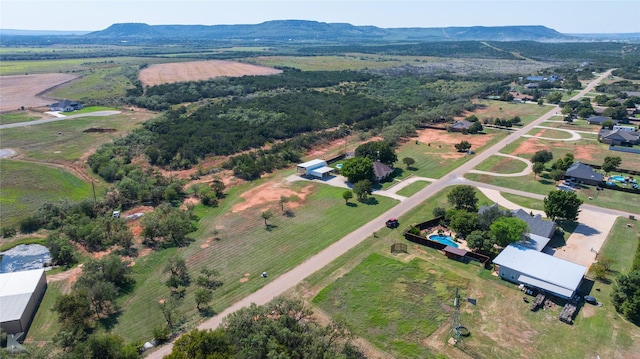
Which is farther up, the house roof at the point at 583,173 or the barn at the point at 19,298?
the barn at the point at 19,298

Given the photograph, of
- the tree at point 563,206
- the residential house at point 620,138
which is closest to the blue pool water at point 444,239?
the tree at point 563,206

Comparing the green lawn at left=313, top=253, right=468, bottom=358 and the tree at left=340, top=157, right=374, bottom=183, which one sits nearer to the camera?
the green lawn at left=313, top=253, right=468, bottom=358

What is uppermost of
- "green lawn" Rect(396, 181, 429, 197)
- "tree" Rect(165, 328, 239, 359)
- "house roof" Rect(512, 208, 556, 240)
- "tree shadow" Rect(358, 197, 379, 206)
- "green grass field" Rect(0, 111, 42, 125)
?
"tree" Rect(165, 328, 239, 359)

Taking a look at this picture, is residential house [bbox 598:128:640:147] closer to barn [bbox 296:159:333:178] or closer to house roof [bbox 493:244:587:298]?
house roof [bbox 493:244:587:298]

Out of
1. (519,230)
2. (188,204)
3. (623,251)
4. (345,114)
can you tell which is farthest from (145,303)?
(345,114)

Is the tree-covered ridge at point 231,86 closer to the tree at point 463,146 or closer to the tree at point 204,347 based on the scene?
the tree at point 463,146

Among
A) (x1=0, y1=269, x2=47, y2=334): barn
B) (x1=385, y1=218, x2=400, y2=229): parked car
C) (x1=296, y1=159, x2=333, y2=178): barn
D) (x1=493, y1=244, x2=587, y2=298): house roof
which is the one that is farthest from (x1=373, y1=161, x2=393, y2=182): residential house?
(x1=0, y1=269, x2=47, y2=334): barn
